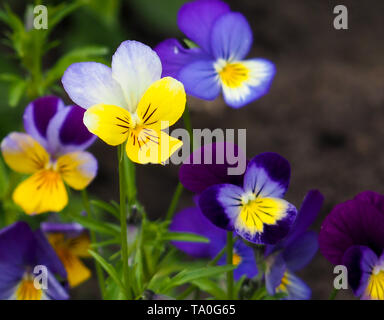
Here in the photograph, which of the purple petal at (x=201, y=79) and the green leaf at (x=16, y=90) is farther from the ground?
the green leaf at (x=16, y=90)

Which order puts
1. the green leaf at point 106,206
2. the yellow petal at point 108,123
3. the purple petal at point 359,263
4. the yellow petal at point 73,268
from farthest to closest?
the yellow petal at point 73,268
the green leaf at point 106,206
the purple petal at point 359,263
the yellow petal at point 108,123

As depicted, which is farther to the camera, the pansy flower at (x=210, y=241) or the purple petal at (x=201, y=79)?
the pansy flower at (x=210, y=241)

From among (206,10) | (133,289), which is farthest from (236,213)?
(206,10)

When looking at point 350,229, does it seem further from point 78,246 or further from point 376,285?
point 78,246

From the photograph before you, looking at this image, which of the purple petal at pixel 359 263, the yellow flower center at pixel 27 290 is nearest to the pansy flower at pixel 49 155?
the yellow flower center at pixel 27 290

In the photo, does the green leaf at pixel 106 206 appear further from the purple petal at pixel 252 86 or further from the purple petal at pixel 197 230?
the purple petal at pixel 252 86

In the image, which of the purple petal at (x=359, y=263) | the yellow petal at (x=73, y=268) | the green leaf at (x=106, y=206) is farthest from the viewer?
the yellow petal at (x=73, y=268)

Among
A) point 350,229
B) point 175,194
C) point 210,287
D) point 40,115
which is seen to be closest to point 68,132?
point 40,115
